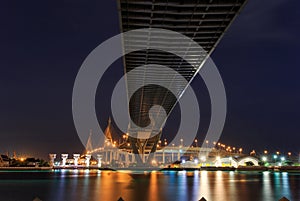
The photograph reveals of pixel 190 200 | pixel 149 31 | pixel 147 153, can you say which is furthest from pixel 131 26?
pixel 147 153

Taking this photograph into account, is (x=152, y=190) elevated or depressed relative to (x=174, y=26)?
depressed

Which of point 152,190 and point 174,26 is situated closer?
point 174,26

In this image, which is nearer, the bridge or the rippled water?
the bridge

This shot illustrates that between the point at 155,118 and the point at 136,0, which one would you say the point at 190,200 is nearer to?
the point at 136,0

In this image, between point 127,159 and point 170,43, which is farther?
point 127,159

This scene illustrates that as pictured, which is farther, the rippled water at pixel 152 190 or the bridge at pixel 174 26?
the rippled water at pixel 152 190

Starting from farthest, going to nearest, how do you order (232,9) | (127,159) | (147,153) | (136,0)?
1. (127,159)
2. (147,153)
3. (232,9)
4. (136,0)

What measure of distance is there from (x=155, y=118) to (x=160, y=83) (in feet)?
83.0

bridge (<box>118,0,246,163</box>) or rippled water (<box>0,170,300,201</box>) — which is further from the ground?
bridge (<box>118,0,246,163</box>)

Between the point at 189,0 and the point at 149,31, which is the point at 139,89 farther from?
the point at 189,0

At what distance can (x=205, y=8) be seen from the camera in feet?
71.6

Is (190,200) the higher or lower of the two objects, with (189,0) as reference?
lower

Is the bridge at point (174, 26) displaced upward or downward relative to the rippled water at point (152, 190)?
upward

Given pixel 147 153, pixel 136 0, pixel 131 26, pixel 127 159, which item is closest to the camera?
pixel 136 0
